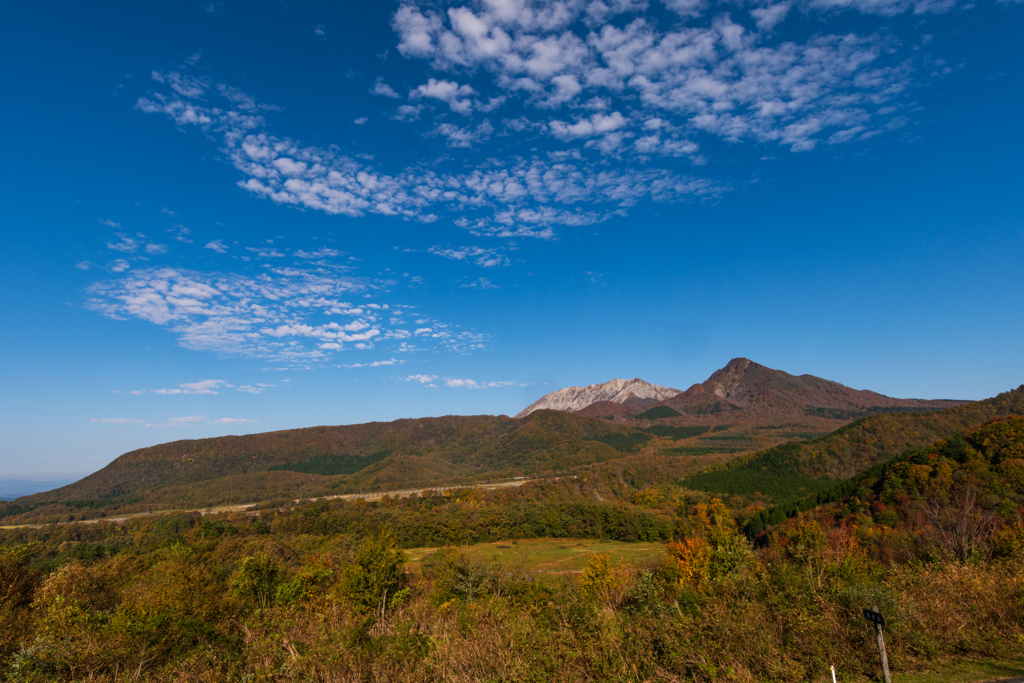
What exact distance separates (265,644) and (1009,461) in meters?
80.3

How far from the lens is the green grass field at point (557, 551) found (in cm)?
8088

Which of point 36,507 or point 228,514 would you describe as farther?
point 36,507

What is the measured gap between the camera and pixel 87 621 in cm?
2256

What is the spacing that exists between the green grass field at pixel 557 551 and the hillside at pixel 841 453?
2159 inches

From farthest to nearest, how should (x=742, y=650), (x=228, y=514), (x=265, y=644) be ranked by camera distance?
(x=228, y=514) < (x=265, y=644) < (x=742, y=650)

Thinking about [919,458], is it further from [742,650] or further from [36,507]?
[36,507]

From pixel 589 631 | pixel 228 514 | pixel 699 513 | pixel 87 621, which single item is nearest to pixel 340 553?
pixel 87 621

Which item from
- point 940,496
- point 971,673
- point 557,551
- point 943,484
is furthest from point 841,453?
point 971,673

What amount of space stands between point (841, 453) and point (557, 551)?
124 m

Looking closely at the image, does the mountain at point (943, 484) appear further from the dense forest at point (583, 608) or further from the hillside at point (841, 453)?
the hillside at point (841, 453)

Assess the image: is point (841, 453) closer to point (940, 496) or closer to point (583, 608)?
point (940, 496)

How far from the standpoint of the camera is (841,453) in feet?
506

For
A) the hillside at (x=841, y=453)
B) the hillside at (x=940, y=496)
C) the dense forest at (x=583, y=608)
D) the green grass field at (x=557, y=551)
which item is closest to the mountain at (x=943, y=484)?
the hillside at (x=940, y=496)

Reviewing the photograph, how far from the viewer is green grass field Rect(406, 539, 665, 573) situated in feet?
265
